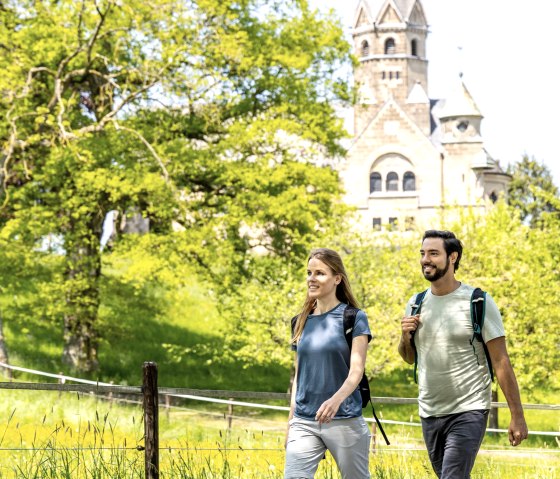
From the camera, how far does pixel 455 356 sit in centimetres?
589

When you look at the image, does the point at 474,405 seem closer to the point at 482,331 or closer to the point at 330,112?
the point at 482,331

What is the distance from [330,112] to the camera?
3055 cm

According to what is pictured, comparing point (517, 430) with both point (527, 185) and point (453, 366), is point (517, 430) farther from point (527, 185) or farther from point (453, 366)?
point (527, 185)

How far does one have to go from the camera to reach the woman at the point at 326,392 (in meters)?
5.49

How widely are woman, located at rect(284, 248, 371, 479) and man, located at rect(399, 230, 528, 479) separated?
55 cm

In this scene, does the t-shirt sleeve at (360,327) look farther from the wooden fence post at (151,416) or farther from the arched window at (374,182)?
the arched window at (374,182)

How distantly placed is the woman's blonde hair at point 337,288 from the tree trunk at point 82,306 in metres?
22.2

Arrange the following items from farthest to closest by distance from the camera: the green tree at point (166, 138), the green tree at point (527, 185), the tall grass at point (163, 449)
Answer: the green tree at point (527, 185) < the green tree at point (166, 138) < the tall grass at point (163, 449)

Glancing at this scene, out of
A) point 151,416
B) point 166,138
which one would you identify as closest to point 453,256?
point 151,416

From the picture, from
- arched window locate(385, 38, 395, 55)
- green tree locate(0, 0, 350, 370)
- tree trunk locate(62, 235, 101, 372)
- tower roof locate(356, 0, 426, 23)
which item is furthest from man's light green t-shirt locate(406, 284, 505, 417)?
tower roof locate(356, 0, 426, 23)

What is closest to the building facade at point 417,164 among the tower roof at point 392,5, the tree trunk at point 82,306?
the tower roof at point 392,5

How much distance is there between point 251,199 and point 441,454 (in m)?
21.9

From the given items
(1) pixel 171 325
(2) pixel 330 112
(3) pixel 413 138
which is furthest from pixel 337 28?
(3) pixel 413 138

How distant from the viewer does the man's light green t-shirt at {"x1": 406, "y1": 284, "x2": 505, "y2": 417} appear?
19.2 feet
